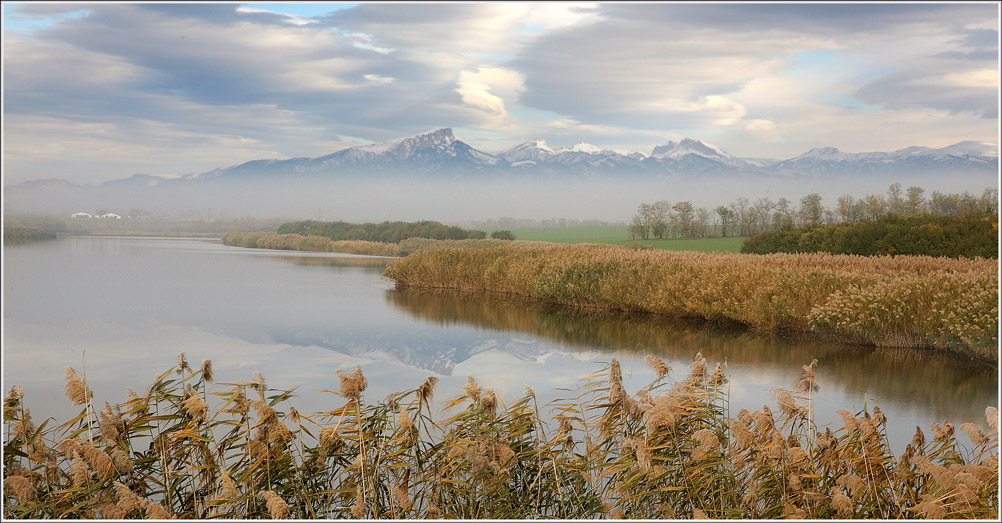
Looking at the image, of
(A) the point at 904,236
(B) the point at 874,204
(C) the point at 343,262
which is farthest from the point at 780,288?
(C) the point at 343,262

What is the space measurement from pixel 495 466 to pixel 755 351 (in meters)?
7.52

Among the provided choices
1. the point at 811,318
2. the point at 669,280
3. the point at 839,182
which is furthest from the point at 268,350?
the point at 839,182

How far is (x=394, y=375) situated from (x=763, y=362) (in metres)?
4.87

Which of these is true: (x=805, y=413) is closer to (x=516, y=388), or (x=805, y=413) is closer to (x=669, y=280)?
(x=516, y=388)

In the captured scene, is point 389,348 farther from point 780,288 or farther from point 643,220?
point 643,220

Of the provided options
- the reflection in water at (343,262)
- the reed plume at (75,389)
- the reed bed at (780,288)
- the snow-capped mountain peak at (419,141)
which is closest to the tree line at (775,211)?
the reed bed at (780,288)

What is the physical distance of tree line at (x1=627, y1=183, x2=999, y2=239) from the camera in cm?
2425

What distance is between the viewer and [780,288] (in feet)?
37.2

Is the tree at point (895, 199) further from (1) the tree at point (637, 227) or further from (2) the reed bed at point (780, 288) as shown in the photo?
(2) the reed bed at point (780, 288)

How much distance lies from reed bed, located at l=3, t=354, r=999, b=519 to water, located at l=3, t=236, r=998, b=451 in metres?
0.41

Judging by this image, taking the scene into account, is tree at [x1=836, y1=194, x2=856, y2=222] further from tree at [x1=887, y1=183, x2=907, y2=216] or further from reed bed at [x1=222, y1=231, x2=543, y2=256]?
reed bed at [x1=222, y1=231, x2=543, y2=256]

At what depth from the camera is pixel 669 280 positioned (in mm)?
13062

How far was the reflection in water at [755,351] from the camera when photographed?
7.54 metres

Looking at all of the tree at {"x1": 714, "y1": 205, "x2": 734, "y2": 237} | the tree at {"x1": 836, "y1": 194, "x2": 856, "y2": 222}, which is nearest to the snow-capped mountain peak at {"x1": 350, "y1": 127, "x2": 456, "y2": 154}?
the tree at {"x1": 714, "y1": 205, "x2": 734, "y2": 237}
